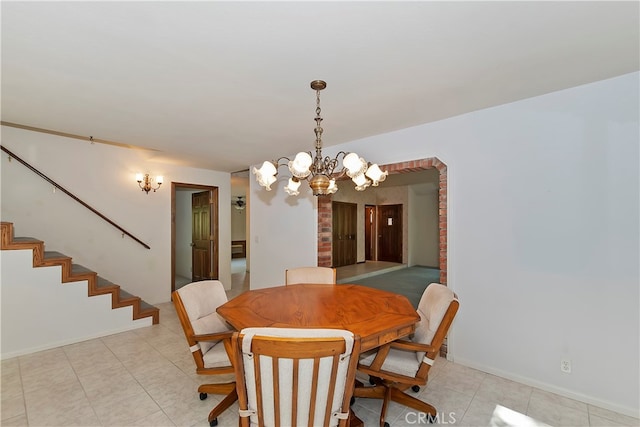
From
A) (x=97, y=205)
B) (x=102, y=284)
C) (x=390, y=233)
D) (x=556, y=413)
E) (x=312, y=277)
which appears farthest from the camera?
(x=390, y=233)

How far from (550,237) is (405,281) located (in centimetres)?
406

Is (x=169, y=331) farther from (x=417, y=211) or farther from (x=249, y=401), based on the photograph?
(x=417, y=211)

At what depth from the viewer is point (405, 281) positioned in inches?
245

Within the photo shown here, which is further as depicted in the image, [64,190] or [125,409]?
[64,190]

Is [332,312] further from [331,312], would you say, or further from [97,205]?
[97,205]

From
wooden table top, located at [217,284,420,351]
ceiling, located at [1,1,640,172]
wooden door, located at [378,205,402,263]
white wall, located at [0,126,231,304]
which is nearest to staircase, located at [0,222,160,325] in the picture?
white wall, located at [0,126,231,304]

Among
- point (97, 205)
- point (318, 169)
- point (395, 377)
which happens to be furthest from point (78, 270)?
point (395, 377)

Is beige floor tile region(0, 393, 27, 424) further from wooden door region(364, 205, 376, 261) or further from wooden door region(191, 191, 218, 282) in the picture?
wooden door region(364, 205, 376, 261)

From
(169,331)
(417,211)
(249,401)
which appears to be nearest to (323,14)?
(249,401)

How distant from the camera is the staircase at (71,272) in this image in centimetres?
302

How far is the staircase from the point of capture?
9.89 feet

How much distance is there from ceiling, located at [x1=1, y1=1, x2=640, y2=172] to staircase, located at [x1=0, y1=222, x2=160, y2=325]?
1349 millimetres

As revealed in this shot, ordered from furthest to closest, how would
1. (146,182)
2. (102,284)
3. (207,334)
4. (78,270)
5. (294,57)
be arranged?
(146,182) < (102,284) < (78,270) < (207,334) < (294,57)

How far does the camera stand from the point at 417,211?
8828mm
